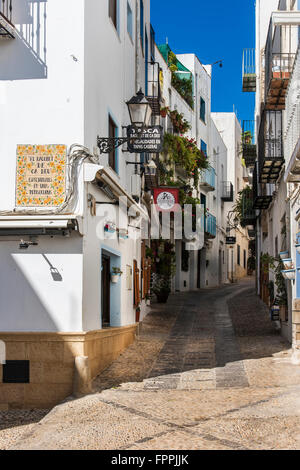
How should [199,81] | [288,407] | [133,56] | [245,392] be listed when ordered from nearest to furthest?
[288,407]
[245,392]
[133,56]
[199,81]

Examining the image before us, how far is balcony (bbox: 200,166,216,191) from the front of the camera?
33444 millimetres

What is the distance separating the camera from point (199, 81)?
34.2 metres

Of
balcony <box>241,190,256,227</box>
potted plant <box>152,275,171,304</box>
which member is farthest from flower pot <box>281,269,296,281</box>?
Result: balcony <box>241,190,256,227</box>

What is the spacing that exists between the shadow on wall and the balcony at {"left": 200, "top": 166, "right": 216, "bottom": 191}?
21559mm

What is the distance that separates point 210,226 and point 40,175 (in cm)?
2449

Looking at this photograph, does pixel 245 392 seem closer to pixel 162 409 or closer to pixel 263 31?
pixel 162 409

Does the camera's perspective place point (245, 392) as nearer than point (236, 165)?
Yes

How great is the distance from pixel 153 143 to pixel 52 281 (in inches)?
122

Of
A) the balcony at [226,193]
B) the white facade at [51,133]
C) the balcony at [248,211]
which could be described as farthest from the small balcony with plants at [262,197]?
the balcony at [226,193]

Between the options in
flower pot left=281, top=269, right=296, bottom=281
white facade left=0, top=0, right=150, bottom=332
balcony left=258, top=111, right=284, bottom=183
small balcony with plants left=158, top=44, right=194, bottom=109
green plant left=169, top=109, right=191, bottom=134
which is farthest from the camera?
small balcony with plants left=158, top=44, right=194, bottom=109

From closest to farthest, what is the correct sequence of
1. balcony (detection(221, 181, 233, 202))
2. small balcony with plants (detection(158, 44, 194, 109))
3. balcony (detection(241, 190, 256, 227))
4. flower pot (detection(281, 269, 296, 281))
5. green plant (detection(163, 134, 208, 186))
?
flower pot (detection(281, 269, 296, 281)) → green plant (detection(163, 134, 208, 186)) → small balcony with plants (detection(158, 44, 194, 109)) → balcony (detection(241, 190, 256, 227)) → balcony (detection(221, 181, 233, 202))

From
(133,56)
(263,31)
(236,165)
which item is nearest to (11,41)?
(133,56)

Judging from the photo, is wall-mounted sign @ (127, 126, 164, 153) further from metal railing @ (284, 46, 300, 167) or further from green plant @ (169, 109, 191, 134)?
green plant @ (169, 109, 191, 134)

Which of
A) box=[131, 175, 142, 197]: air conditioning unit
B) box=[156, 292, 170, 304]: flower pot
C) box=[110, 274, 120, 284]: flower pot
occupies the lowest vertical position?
box=[156, 292, 170, 304]: flower pot
